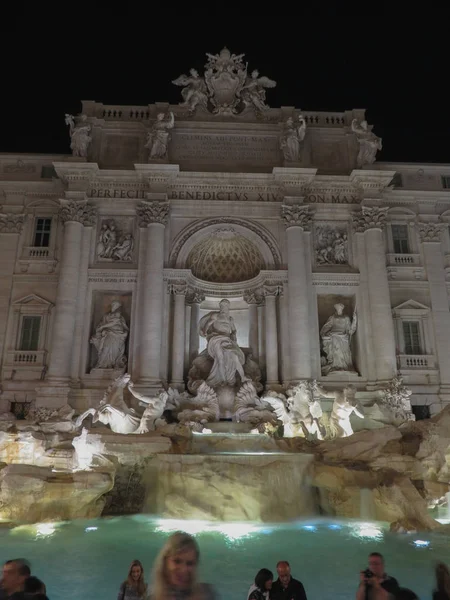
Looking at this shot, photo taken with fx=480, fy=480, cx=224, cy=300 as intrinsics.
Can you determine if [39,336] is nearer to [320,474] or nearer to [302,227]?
[302,227]

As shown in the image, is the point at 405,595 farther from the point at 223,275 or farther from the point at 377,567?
the point at 223,275

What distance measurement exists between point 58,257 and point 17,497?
13334 mm

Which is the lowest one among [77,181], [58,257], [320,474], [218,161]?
[320,474]

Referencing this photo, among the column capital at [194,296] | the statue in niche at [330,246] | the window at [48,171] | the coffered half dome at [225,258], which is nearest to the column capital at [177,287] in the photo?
the column capital at [194,296]

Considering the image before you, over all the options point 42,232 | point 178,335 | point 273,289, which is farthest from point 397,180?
point 42,232

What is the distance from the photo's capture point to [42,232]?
74.9 feet

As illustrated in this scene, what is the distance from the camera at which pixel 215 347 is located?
19.3 meters

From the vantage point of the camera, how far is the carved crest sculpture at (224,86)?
918 inches

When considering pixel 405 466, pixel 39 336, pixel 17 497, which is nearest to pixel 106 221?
pixel 39 336

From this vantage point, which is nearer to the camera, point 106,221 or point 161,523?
point 161,523

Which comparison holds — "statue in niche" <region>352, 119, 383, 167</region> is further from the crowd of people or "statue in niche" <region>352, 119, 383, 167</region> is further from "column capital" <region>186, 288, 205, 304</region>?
the crowd of people

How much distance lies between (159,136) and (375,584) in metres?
20.9

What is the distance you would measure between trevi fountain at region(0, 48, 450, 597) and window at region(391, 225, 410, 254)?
6 cm

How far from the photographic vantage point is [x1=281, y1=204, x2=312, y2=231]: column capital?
2142cm
